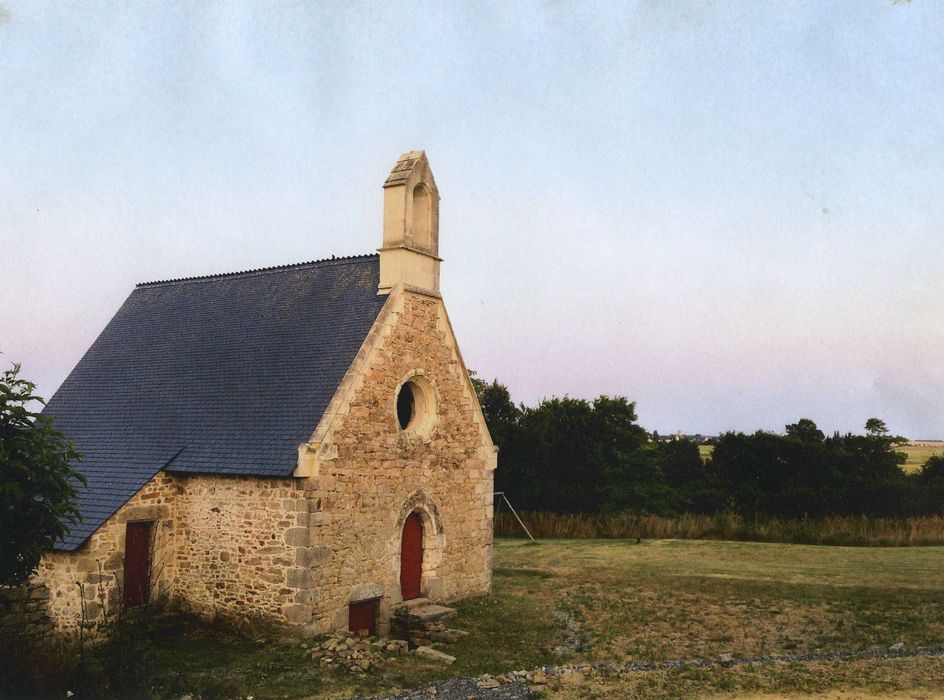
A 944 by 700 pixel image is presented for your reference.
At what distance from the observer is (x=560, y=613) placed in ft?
52.5

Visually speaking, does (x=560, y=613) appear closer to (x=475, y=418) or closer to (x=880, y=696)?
(x=475, y=418)

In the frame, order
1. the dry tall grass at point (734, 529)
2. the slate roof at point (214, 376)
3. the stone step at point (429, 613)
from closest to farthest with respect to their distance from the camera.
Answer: the slate roof at point (214, 376) < the stone step at point (429, 613) < the dry tall grass at point (734, 529)

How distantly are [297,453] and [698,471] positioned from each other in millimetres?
28855

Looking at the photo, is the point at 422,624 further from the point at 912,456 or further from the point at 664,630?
the point at 912,456

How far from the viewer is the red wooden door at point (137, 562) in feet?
45.9

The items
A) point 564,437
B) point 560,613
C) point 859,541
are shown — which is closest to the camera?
point 560,613

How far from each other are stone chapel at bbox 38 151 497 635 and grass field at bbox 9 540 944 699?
3.45ft

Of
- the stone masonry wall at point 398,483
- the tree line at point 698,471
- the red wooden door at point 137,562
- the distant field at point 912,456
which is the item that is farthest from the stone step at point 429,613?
the distant field at point 912,456

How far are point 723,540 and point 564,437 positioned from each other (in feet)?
35.0

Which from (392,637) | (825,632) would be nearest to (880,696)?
(825,632)

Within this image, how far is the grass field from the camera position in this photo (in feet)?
35.8

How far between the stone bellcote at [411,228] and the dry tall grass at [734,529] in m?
15.2

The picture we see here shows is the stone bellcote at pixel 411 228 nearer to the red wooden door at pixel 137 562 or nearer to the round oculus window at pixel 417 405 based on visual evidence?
the round oculus window at pixel 417 405

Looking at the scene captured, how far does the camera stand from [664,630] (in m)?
14.5
